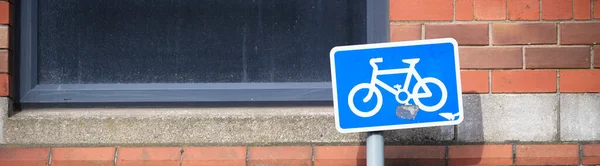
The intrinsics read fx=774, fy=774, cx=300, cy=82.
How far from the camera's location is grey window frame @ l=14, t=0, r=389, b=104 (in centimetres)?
417

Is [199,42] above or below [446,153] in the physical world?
above

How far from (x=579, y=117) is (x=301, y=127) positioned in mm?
1440

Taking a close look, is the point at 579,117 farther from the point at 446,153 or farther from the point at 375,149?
the point at 375,149

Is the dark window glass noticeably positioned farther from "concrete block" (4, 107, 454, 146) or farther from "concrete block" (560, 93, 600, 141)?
"concrete block" (560, 93, 600, 141)

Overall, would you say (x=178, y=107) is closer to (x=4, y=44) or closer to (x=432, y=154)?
(x=4, y=44)

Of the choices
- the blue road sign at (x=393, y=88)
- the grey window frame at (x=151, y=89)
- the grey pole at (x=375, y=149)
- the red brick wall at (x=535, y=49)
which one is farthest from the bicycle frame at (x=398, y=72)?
the grey window frame at (x=151, y=89)

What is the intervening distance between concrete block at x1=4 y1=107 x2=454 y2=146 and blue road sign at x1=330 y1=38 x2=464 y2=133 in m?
1.02

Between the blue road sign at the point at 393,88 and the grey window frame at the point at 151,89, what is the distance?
116 cm

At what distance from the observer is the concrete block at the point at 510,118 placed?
3994 millimetres

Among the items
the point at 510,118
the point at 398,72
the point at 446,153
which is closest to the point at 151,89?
the point at 446,153

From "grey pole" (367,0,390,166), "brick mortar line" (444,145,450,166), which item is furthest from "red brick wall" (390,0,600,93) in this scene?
"brick mortar line" (444,145,450,166)

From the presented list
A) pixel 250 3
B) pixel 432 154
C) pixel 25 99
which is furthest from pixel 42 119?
pixel 432 154

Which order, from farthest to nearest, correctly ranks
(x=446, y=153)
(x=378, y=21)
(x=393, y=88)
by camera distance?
(x=378, y=21) → (x=446, y=153) → (x=393, y=88)

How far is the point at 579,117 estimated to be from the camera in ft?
13.1
